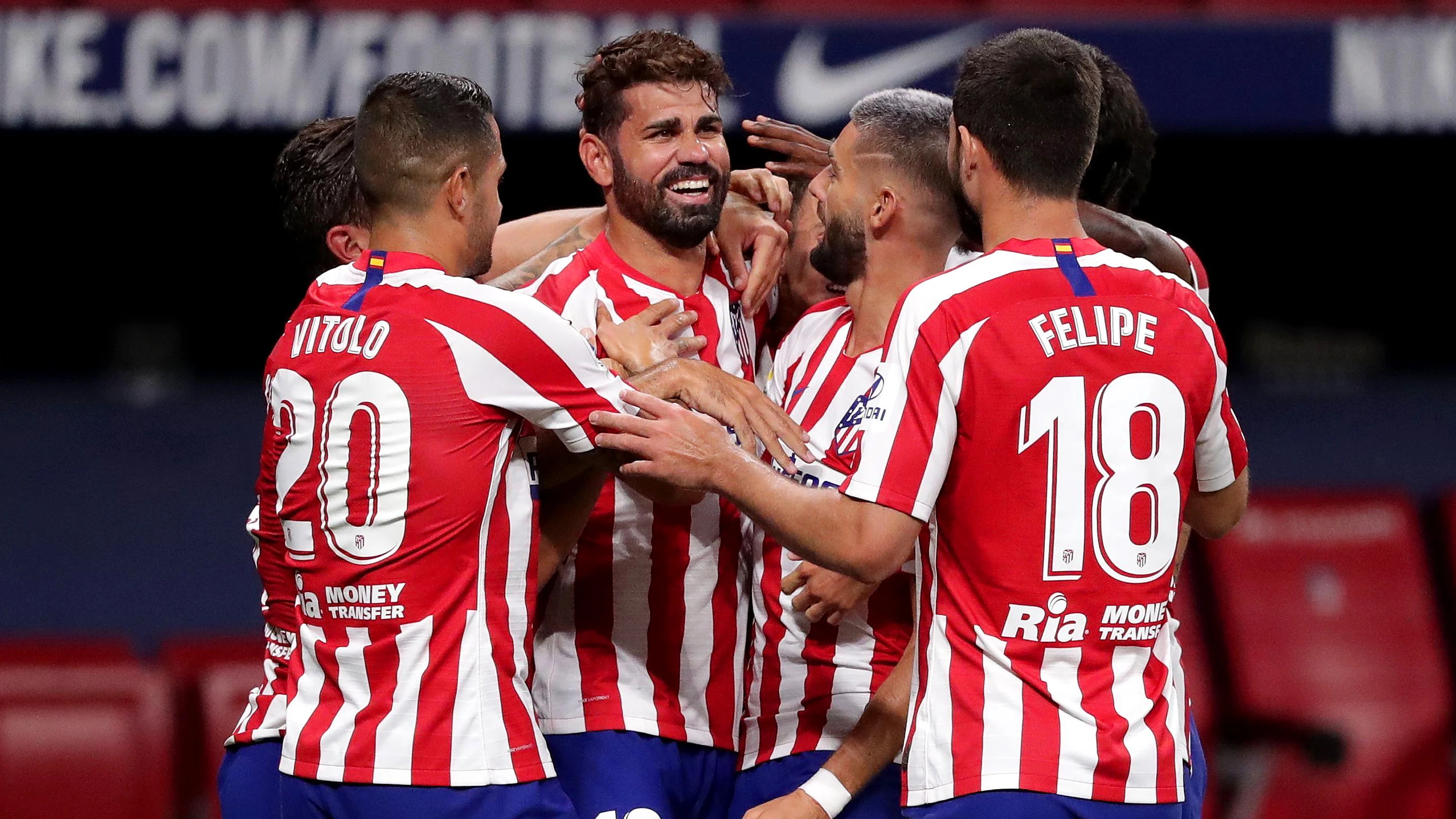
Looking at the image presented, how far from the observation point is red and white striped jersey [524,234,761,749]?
3.22 metres

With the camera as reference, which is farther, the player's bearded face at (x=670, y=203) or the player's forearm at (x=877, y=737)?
the player's bearded face at (x=670, y=203)

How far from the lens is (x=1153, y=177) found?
20.9 ft

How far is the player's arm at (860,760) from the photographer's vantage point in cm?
296

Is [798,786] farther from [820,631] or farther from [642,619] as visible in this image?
[642,619]

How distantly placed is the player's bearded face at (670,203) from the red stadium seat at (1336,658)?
3.10 metres

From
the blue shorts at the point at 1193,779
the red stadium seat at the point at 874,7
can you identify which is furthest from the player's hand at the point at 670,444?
the red stadium seat at the point at 874,7

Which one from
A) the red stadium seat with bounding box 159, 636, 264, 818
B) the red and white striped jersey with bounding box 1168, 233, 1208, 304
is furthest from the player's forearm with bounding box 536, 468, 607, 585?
the red stadium seat with bounding box 159, 636, 264, 818

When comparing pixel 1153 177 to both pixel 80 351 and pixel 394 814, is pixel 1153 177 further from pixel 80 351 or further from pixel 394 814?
pixel 394 814

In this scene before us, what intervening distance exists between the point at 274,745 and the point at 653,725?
0.69 meters

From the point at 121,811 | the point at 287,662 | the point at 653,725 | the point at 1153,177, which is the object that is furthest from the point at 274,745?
the point at 1153,177

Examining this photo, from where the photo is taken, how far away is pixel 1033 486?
255 cm

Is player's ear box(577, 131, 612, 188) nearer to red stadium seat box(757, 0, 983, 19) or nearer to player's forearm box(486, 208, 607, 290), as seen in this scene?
player's forearm box(486, 208, 607, 290)

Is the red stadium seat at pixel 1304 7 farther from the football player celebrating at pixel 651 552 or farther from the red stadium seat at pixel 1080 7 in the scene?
the football player celebrating at pixel 651 552

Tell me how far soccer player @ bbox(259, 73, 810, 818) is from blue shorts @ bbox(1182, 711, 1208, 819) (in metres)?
1.03
